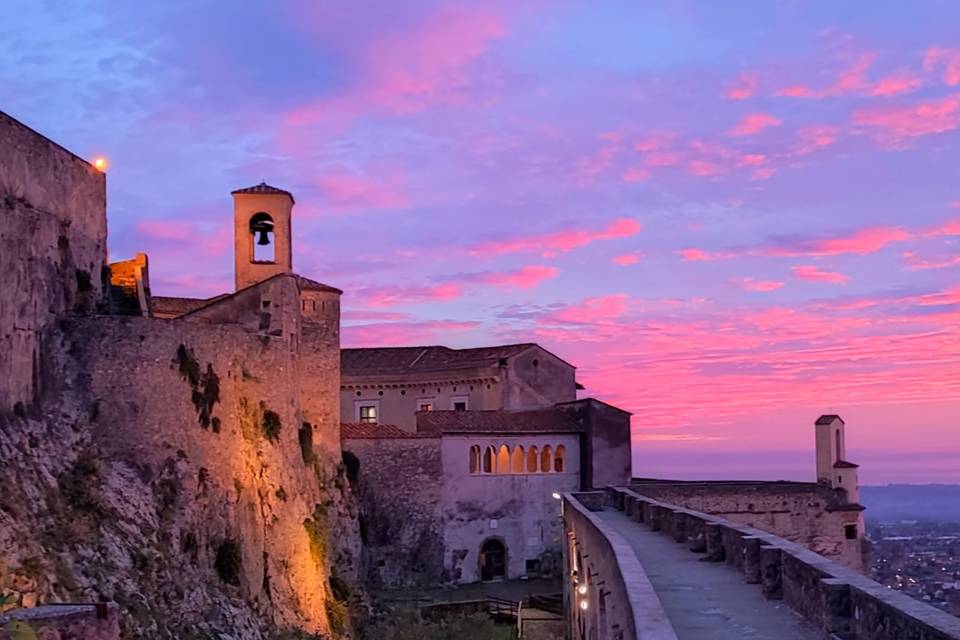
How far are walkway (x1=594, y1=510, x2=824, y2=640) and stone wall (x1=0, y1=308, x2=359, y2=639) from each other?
41.8ft

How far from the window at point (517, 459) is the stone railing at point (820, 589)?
27.7m

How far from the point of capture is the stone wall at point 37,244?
85.0 ft

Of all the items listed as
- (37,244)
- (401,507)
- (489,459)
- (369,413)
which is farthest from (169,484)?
(369,413)

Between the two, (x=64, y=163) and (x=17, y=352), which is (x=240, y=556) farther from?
(x=64, y=163)

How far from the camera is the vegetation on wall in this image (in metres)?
30.8

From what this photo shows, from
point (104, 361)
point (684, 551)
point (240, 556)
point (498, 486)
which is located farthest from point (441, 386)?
point (684, 551)

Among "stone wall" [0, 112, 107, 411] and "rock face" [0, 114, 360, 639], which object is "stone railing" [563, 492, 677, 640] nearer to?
"rock face" [0, 114, 360, 639]

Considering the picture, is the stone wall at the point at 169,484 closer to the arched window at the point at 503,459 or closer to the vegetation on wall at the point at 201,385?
the vegetation on wall at the point at 201,385

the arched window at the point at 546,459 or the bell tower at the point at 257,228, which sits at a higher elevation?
the bell tower at the point at 257,228

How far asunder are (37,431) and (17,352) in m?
1.93

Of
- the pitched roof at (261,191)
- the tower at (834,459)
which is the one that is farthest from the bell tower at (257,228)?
the tower at (834,459)

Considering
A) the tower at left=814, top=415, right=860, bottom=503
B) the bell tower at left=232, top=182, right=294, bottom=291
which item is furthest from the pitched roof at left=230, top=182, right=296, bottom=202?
the tower at left=814, top=415, right=860, bottom=503

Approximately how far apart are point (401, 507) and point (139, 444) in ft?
53.2

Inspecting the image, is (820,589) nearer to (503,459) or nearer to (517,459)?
(503,459)
